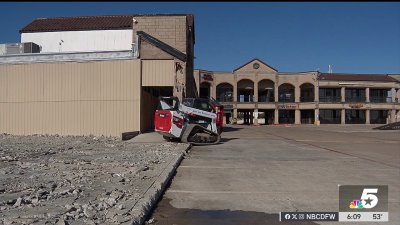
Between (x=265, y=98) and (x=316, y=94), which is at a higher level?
(x=316, y=94)

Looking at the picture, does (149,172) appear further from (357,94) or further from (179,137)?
(357,94)

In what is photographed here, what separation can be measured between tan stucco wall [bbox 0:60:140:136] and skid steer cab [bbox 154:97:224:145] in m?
6.87

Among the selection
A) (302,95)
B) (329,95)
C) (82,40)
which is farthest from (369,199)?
(302,95)

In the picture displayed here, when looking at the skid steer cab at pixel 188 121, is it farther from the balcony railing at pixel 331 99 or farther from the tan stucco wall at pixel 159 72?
the balcony railing at pixel 331 99

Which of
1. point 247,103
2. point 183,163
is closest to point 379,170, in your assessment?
point 183,163

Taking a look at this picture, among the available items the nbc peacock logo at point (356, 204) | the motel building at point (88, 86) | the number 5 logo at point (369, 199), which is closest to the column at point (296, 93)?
the motel building at point (88, 86)

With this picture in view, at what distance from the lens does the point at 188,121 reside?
67.8 feet

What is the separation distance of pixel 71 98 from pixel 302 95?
61.3m

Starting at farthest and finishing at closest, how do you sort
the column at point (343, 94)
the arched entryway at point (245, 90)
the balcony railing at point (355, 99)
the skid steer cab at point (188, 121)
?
1. the arched entryway at point (245, 90)
2. the balcony railing at point (355, 99)
3. the column at point (343, 94)
4. the skid steer cab at point (188, 121)

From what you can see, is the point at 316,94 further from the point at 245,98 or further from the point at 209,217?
the point at 209,217

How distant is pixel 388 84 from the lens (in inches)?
3159

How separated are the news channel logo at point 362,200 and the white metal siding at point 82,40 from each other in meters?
39.1

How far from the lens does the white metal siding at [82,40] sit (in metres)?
44.7

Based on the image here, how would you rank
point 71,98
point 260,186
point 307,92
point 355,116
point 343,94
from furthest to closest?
point 307,92 → point 355,116 → point 343,94 → point 71,98 → point 260,186
